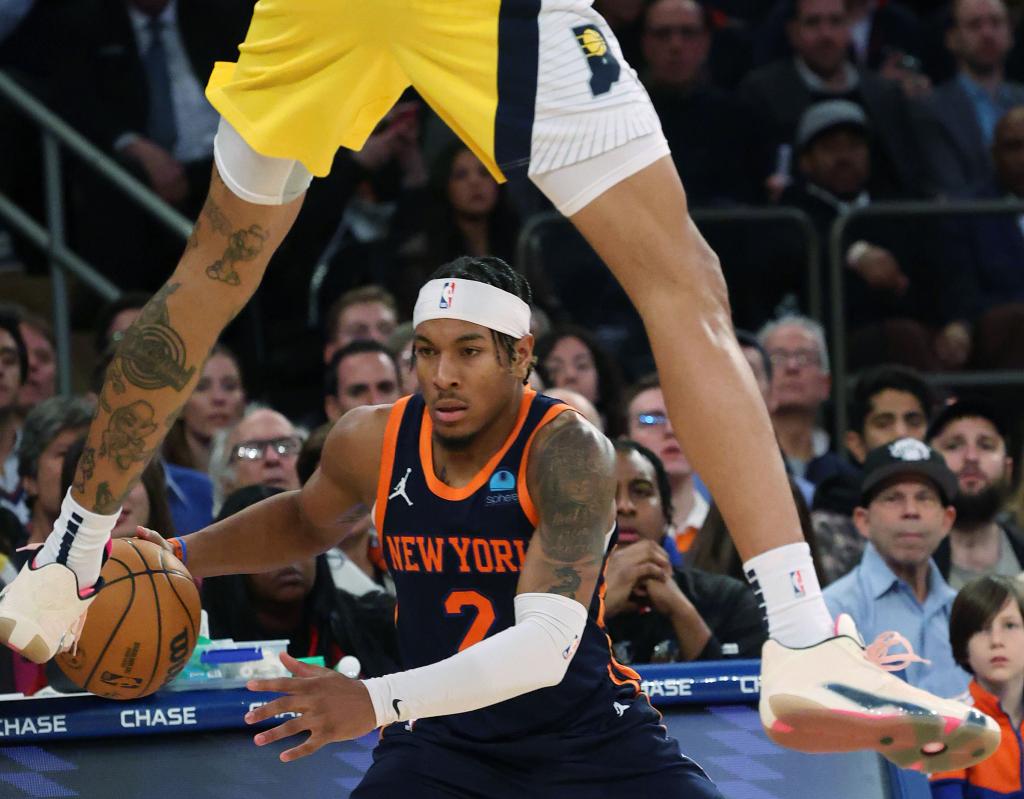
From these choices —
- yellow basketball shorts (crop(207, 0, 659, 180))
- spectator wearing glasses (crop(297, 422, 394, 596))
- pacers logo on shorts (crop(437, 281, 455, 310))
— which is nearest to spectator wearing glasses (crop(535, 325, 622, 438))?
spectator wearing glasses (crop(297, 422, 394, 596))

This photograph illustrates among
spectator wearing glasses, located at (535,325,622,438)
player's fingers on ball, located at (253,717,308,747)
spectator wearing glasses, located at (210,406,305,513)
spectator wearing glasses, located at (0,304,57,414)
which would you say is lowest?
player's fingers on ball, located at (253,717,308,747)

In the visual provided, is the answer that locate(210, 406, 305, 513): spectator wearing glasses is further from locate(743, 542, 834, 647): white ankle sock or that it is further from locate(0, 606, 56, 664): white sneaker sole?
locate(743, 542, 834, 647): white ankle sock

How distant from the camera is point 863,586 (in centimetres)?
581

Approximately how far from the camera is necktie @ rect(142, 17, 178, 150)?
815cm

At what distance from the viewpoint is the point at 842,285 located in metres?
7.68

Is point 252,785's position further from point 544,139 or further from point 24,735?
point 544,139

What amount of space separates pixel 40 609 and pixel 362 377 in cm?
326

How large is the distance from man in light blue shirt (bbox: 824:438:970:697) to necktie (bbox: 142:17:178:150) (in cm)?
375

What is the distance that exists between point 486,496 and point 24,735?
1435 mm

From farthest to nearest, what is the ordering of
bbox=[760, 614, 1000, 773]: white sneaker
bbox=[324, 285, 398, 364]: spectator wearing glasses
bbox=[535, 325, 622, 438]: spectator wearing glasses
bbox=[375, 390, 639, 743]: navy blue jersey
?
bbox=[324, 285, 398, 364]: spectator wearing glasses → bbox=[535, 325, 622, 438]: spectator wearing glasses → bbox=[375, 390, 639, 743]: navy blue jersey → bbox=[760, 614, 1000, 773]: white sneaker

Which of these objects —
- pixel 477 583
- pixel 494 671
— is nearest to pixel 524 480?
pixel 477 583

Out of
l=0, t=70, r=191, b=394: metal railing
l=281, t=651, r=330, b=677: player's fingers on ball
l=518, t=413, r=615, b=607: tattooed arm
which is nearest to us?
l=281, t=651, r=330, b=677: player's fingers on ball

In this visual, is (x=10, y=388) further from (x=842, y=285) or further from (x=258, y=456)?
(x=842, y=285)

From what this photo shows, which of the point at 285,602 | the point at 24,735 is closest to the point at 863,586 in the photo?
the point at 285,602
